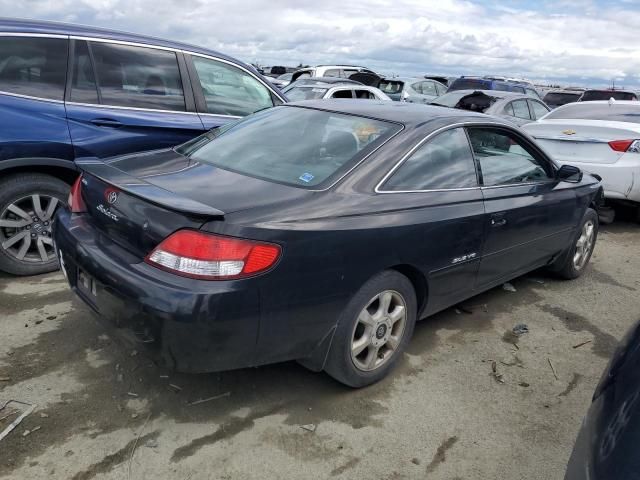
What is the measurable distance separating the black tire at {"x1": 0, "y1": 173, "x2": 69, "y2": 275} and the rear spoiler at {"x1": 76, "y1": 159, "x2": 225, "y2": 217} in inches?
45.8

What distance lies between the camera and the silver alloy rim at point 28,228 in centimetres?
403

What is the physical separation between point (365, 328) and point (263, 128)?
1.44m

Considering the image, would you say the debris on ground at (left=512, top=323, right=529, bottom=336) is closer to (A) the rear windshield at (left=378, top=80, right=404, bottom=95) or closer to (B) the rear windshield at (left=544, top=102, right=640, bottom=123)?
(B) the rear windshield at (left=544, top=102, right=640, bottom=123)

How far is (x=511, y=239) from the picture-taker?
3.81 metres

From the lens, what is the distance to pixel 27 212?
409cm

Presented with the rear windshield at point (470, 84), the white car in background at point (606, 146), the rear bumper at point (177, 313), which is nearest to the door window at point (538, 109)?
the white car in background at point (606, 146)

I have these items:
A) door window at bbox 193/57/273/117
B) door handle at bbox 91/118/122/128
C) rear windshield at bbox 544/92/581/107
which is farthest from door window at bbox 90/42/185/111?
rear windshield at bbox 544/92/581/107

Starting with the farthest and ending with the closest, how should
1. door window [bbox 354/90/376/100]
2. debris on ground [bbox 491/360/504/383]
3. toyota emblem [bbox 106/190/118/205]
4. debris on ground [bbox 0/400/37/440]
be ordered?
1. door window [bbox 354/90/376/100]
2. debris on ground [bbox 491/360/504/383]
3. toyota emblem [bbox 106/190/118/205]
4. debris on ground [bbox 0/400/37/440]

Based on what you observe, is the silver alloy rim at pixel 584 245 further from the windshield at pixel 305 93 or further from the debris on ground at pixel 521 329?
the windshield at pixel 305 93

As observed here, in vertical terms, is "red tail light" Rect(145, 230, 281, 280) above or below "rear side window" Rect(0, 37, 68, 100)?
below

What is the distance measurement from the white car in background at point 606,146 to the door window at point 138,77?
460 centimetres

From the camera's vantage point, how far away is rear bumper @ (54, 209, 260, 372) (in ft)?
7.50

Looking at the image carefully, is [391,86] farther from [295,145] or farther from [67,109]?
[295,145]

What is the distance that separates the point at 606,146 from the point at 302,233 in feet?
17.9
